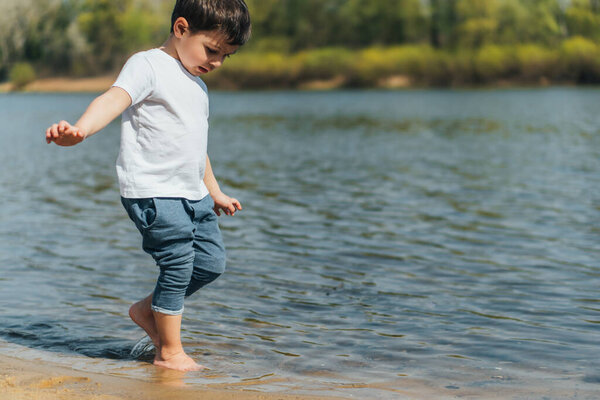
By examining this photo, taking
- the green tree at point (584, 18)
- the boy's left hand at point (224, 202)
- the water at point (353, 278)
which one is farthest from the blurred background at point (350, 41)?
the boy's left hand at point (224, 202)

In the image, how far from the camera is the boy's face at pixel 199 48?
360cm

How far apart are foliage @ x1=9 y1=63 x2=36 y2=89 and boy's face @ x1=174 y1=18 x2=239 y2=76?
90674 millimetres

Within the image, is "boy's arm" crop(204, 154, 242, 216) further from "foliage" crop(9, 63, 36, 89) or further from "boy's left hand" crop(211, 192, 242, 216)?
"foliage" crop(9, 63, 36, 89)

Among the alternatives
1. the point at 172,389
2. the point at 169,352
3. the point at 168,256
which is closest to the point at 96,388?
the point at 172,389

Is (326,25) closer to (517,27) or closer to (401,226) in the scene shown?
(517,27)

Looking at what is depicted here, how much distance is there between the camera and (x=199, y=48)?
3623 millimetres

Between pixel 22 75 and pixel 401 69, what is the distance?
137 feet

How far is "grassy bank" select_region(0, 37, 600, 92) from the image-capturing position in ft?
249

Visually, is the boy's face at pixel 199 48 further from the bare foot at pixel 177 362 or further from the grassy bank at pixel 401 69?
the grassy bank at pixel 401 69

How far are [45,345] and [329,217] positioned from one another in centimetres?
517

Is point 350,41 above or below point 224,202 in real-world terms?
below

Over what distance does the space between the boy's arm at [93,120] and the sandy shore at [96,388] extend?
1.02 metres

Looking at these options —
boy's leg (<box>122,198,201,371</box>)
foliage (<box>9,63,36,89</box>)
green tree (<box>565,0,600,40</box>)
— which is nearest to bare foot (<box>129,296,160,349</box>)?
boy's leg (<box>122,198,201,371</box>)

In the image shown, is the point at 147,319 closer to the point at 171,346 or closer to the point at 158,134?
the point at 171,346
